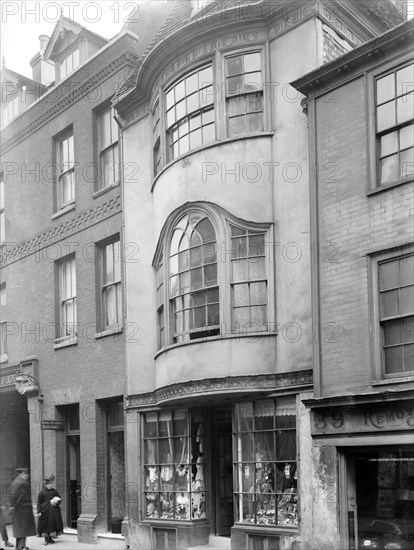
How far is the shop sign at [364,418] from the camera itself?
40.5ft

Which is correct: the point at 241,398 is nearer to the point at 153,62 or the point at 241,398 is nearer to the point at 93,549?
the point at 93,549

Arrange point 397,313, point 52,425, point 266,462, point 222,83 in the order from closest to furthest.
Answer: point 397,313
point 266,462
point 222,83
point 52,425

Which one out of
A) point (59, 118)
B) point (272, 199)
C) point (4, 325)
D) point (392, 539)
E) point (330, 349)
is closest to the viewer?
point (392, 539)

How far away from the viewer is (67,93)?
71.5 ft

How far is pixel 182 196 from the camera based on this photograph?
16.3 metres

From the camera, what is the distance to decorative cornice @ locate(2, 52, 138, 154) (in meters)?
20.0

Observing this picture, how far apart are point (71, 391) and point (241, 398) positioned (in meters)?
6.41

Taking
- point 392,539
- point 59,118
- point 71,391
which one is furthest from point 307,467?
point 59,118

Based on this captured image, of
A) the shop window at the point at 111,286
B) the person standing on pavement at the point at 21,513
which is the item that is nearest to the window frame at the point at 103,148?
the shop window at the point at 111,286

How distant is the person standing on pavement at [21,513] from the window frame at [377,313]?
9.13 metres

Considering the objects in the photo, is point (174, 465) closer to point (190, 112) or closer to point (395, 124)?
point (190, 112)

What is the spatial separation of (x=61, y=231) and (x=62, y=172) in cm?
166

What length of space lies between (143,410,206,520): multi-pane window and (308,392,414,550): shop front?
12.0 ft

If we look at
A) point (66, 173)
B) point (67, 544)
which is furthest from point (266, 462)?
point (66, 173)
